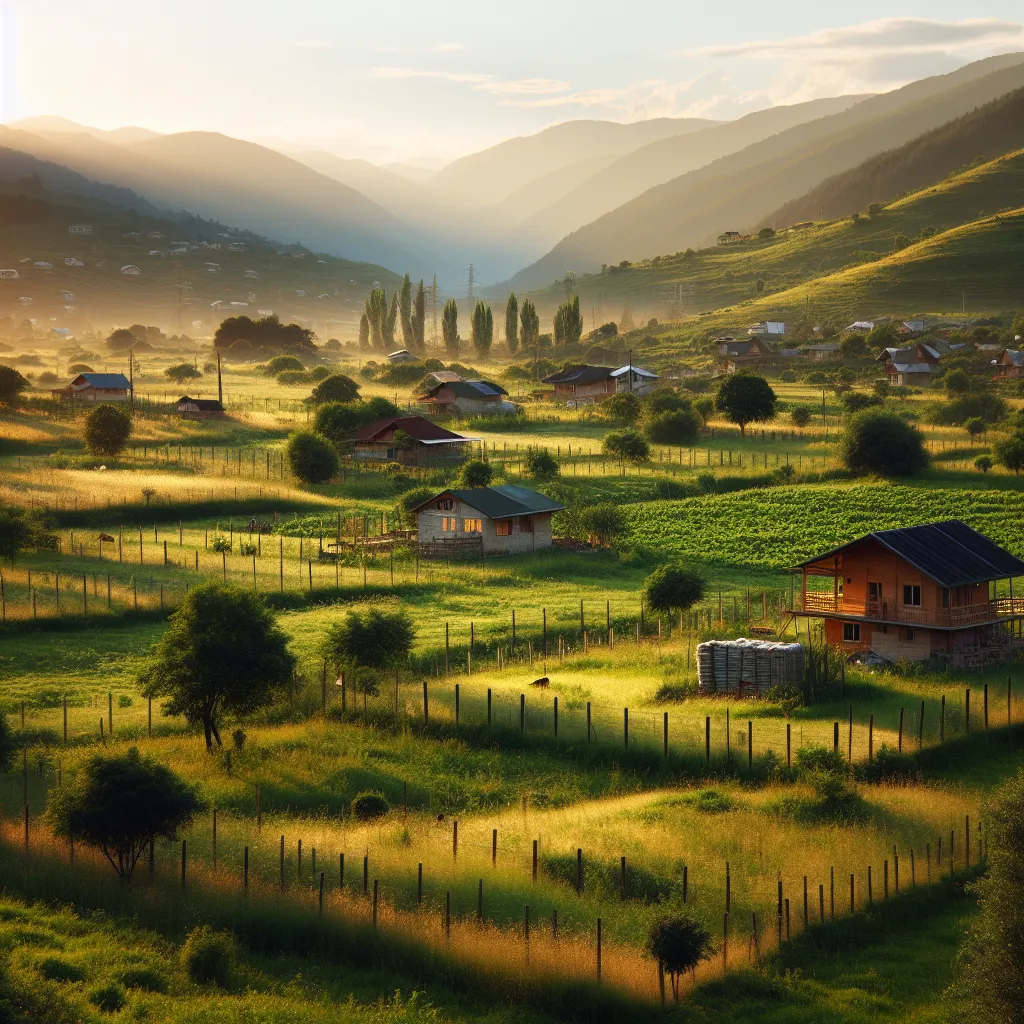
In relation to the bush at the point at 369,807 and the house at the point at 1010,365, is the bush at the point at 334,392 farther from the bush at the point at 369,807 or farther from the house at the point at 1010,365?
the bush at the point at 369,807

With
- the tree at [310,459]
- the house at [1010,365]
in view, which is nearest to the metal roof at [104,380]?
the tree at [310,459]

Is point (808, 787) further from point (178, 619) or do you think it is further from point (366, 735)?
point (178, 619)

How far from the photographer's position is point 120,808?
1109 inches

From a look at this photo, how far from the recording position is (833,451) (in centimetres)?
9162

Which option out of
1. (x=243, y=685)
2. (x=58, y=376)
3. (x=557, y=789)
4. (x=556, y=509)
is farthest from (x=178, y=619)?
(x=58, y=376)

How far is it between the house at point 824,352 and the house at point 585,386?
29.1 meters

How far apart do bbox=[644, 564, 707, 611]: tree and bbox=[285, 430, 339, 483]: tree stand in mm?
33719

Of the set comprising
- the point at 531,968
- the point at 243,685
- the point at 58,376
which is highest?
the point at 58,376

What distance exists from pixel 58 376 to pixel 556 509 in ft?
318

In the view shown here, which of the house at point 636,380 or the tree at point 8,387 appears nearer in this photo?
A: the tree at point 8,387

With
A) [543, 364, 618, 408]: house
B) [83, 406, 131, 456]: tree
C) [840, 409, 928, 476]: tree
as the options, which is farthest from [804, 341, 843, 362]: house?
[83, 406, 131, 456]: tree

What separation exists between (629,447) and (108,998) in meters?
69.6

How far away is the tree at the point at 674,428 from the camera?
9831cm

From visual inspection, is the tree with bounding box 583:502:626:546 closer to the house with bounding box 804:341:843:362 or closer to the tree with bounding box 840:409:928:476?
the tree with bounding box 840:409:928:476
